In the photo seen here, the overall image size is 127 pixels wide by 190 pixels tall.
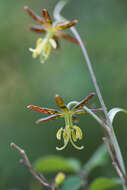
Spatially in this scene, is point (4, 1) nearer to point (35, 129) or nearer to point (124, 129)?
point (35, 129)

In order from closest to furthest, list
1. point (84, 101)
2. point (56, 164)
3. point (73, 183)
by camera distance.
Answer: point (84, 101) → point (73, 183) → point (56, 164)

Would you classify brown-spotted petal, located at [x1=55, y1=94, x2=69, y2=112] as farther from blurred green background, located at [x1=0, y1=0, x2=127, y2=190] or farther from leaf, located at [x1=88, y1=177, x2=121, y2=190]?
blurred green background, located at [x1=0, y1=0, x2=127, y2=190]

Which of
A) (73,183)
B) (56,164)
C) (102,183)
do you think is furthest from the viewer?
(56,164)

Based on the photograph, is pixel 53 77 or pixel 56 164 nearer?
pixel 56 164

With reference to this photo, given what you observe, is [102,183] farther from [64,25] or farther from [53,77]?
[53,77]

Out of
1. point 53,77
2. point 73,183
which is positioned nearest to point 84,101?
point 73,183

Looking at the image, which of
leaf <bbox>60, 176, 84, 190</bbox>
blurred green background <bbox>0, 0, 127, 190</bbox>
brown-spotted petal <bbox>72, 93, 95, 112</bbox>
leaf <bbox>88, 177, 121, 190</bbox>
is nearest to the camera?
brown-spotted petal <bbox>72, 93, 95, 112</bbox>

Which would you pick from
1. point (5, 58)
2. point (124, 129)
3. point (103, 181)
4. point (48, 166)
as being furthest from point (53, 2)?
point (103, 181)

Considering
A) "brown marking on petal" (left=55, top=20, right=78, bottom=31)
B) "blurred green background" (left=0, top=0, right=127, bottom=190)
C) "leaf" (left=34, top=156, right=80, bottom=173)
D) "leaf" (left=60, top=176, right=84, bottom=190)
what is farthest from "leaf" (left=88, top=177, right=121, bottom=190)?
"blurred green background" (left=0, top=0, right=127, bottom=190)
